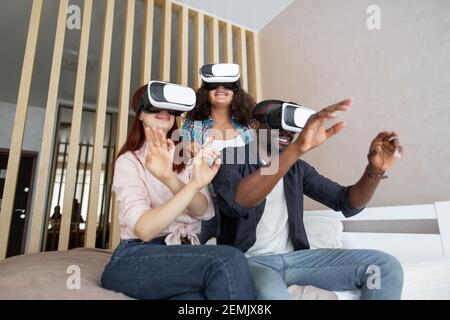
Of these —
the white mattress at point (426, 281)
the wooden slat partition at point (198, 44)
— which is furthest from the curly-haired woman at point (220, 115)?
the wooden slat partition at point (198, 44)

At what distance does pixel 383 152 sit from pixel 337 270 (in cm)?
31

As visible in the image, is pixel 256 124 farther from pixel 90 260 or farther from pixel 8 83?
pixel 8 83

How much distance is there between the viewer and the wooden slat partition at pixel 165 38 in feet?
6.19

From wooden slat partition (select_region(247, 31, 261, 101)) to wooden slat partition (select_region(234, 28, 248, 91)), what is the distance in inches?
2.0

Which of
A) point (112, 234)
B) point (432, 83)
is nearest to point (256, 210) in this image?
point (432, 83)

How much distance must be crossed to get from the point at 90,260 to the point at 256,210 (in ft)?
2.11

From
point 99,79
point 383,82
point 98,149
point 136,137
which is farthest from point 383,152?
point 99,79

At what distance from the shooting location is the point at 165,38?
194 centimetres

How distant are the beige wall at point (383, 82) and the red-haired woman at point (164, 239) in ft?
2.96

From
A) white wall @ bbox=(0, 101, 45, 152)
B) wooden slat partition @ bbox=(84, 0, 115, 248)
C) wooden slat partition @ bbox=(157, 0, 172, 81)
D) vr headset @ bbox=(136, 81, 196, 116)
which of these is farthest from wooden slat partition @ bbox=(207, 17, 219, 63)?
white wall @ bbox=(0, 101, 45, 152)

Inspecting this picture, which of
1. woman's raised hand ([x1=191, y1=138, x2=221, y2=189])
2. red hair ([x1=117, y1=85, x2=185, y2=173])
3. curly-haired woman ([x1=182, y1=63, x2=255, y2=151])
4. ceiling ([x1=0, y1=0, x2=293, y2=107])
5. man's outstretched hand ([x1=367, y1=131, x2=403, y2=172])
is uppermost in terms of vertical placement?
ceiling ([x1=0, y1=0, x2=293, y2=107])

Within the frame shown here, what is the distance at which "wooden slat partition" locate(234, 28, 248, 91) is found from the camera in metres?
2.17

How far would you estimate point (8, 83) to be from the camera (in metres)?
3.14

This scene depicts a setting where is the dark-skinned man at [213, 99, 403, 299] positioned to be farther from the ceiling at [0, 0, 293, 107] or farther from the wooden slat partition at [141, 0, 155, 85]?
the ceiling at [0, 0, 293, 107]
